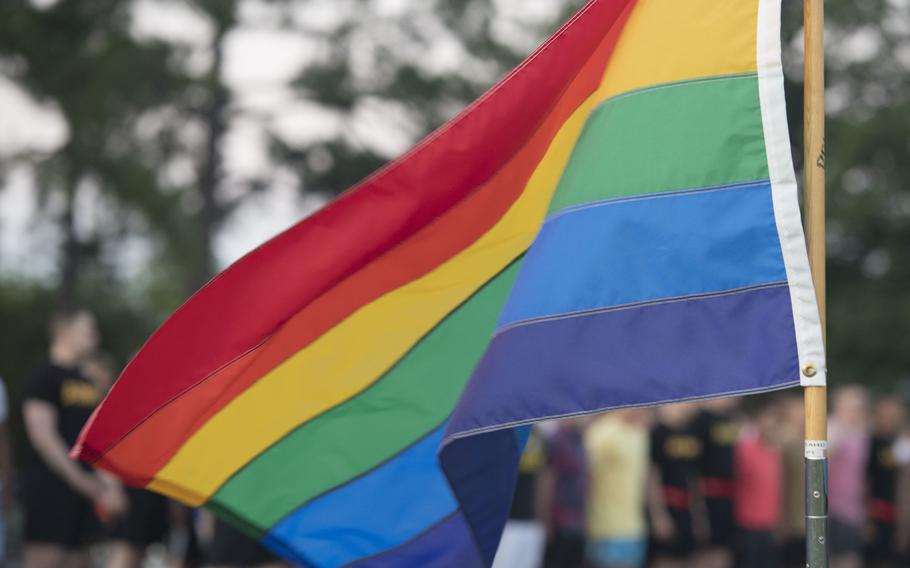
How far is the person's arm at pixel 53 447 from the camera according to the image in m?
8.17

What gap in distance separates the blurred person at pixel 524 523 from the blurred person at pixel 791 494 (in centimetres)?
338

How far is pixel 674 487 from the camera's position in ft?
40.1

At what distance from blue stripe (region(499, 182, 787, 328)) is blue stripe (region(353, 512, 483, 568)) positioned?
0.92 metres

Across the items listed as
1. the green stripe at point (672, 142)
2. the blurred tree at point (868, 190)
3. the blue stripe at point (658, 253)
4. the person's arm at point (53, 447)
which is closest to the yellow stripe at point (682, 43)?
the green stripe at point (672, 142)

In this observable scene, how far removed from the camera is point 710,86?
423cm

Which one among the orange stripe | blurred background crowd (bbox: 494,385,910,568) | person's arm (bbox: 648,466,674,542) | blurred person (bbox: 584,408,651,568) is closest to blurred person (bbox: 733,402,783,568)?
blurred background crowd (bbox: 494,385,910,568)

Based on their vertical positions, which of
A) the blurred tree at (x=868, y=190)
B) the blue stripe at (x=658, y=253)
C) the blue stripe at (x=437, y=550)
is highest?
the blue stripe at (x=658, y=253)

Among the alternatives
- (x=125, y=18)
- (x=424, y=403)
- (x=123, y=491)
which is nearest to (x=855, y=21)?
(x=125, y=18)

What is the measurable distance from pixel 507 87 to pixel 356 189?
0.59 m

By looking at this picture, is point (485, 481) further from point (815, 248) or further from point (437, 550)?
point (815, 248)

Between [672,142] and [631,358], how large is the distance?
670 millimetres

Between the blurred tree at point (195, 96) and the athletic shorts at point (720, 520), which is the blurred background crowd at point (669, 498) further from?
the blurred tree at point (195, 96)

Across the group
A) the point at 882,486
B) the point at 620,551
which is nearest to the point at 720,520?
the point at 620,551

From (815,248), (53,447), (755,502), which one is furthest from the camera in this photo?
(755,502)
